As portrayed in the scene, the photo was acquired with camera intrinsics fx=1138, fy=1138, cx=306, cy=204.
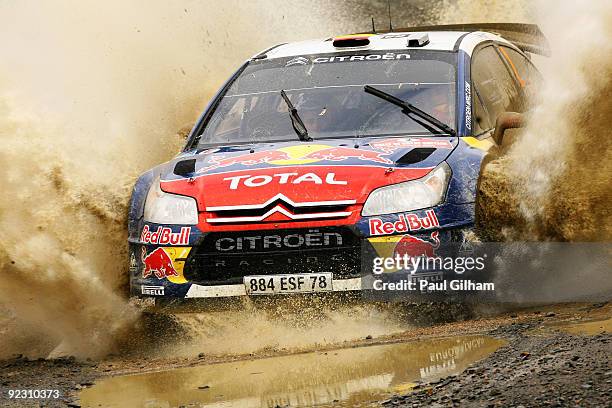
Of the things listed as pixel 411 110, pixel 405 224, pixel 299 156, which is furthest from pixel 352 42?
pixel 405 224

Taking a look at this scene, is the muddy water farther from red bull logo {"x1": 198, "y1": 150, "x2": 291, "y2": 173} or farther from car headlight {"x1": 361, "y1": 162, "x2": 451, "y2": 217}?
red bull logo {"x1": 198, "y1": 150, "x2": 291, "y2": 173}

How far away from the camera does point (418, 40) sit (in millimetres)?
7754

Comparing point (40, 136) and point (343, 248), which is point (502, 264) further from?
point (40, 136)

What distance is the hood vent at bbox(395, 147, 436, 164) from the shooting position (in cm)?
628

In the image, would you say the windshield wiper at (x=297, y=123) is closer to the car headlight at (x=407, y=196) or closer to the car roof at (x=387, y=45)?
the car roof at (x=387, y=45)

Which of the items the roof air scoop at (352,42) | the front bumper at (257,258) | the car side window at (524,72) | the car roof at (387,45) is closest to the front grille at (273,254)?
the front bumper at (257,258)

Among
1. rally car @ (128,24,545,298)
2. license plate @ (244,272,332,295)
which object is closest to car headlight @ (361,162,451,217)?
rally car @ (128,24,545,298)

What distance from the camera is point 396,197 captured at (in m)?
6.02

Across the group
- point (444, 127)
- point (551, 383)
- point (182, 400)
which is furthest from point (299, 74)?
point (551, 383)

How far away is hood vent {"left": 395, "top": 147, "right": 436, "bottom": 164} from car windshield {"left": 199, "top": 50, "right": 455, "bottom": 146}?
43 centimetres

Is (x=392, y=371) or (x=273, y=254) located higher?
(x=273, y=254)

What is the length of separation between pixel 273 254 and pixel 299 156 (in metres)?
0.80

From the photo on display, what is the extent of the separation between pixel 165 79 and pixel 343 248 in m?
6.74

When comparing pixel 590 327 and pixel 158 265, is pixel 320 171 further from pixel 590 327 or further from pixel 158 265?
pixel 590 327
